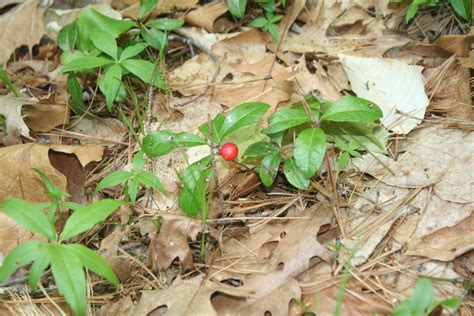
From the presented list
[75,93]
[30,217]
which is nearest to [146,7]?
[75,93]

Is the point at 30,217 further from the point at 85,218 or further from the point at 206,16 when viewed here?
the point at 206,16

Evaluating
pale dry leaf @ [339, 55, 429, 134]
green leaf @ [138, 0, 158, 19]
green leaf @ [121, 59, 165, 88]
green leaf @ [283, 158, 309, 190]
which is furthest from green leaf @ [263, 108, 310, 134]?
green leaf @ [138, 0, 158, 19]

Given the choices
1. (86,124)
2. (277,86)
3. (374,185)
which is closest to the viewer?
(374,185)

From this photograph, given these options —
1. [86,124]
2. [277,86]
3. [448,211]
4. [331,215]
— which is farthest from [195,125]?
[448,211]

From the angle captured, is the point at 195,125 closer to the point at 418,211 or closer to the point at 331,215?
the point at 331,215

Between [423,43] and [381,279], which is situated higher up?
[423,43]

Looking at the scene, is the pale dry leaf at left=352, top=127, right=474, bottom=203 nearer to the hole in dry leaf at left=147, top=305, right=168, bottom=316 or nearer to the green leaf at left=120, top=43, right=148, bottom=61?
the hole in dry leaf at left=147, top=305, right=168, bottom=316
